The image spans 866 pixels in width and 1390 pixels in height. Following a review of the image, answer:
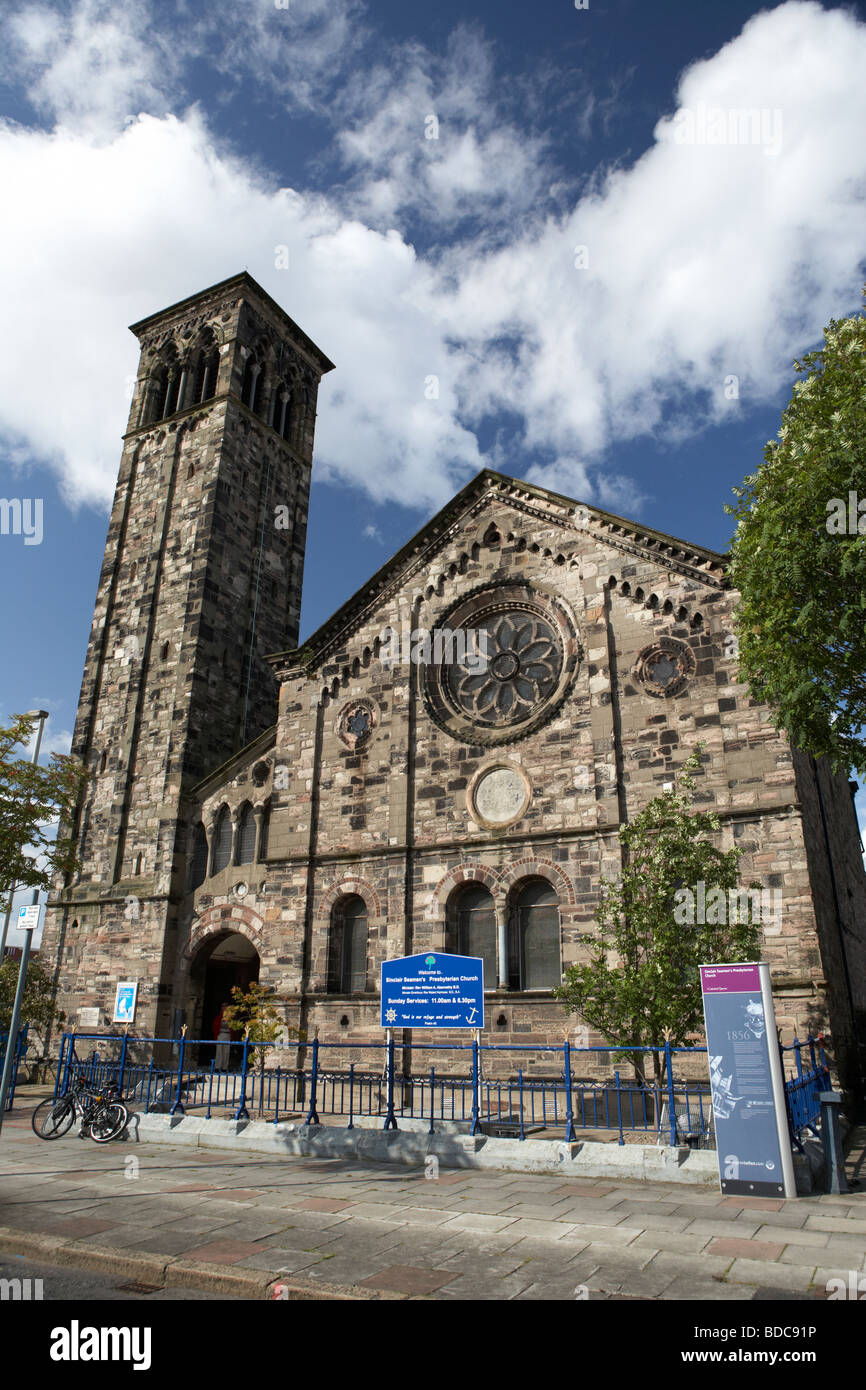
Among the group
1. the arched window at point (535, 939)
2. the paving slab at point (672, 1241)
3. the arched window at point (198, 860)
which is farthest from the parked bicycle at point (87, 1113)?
the paving slab at point (672, 1241)

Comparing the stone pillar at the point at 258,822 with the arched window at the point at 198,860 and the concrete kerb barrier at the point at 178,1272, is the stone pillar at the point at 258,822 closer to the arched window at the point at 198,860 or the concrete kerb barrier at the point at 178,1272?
the arched window at the point at 198,860

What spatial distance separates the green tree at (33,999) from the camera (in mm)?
25047

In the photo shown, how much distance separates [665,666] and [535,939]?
6884 mm

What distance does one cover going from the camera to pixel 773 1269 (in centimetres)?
697

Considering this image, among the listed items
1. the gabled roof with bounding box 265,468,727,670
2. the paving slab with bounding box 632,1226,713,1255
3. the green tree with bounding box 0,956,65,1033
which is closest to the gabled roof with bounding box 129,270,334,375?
the gabled roof with bounding box 265,468,727,670

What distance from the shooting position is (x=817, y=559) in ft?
47.1

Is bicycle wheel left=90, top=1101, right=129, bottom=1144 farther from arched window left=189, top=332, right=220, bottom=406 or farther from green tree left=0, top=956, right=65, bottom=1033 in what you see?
arched window left=189, top=332, right=220, bottom=406

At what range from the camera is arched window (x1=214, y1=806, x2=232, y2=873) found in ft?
82.1

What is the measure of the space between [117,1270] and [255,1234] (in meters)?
1.31

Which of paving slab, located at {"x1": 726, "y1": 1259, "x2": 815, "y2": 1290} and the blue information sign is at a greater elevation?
the blue information sign

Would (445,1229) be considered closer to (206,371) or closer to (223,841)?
(223,841)

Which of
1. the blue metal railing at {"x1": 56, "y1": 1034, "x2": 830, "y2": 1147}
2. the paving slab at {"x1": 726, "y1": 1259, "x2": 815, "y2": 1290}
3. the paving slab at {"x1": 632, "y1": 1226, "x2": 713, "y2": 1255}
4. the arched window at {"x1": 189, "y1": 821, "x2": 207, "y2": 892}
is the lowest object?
the paving slab at {"x1": 632, "y1": 1226, "x2": 713, "y2": 1255}

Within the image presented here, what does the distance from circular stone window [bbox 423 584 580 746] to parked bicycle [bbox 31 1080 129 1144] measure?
433 inches

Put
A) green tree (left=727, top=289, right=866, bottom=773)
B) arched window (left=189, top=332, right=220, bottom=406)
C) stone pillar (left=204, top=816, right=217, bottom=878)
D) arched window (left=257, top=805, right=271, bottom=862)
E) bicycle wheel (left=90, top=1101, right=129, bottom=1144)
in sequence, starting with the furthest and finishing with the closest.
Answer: arched window (left=189, top=332, right=220, bottom=406)
stone pillar (left=204, top=816, right=217, bottom=878)
arched window (left=257, top=805, right=271, bottom=862)
bicycle wheel (left=90, top=1101, right=129, bottom=1144)
green tree (left=727, top=289, right=866, bottom=773)
